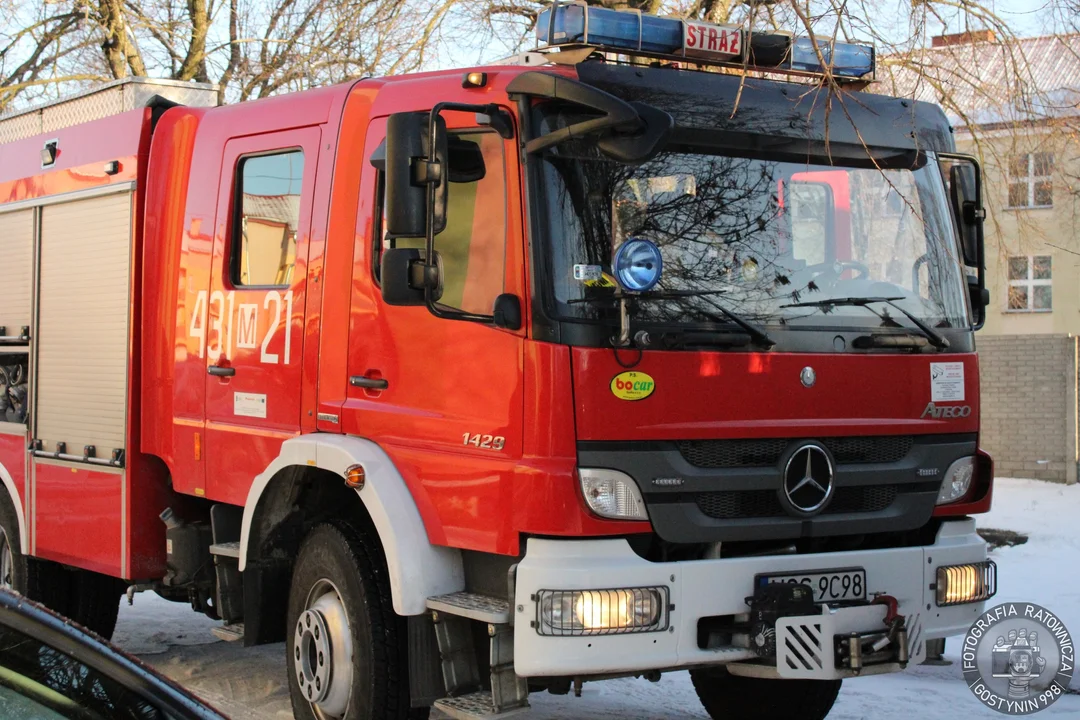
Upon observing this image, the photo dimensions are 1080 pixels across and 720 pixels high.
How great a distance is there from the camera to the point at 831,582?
4945mm

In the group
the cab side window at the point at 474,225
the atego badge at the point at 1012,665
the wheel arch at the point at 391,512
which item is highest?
the cab side window at the point at 474,225

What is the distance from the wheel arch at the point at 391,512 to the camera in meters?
4.89

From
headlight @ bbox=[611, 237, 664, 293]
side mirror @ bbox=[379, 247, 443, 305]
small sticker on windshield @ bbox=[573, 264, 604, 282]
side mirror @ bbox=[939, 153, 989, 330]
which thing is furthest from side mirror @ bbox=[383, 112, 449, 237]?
side mirror @ bbox=[939, 153, 989, 330]

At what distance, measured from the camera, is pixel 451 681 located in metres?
4.93

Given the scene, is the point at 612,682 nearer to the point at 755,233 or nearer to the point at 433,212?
the point at 755,233

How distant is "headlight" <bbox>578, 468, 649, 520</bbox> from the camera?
457 cm

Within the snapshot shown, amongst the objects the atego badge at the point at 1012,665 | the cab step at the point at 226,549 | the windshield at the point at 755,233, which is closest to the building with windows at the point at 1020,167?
the windshield at the point at 755,233

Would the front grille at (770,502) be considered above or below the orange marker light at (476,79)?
below

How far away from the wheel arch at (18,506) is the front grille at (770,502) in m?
4.51

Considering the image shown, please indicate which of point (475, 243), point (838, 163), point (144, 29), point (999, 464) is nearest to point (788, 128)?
point (838, 163)

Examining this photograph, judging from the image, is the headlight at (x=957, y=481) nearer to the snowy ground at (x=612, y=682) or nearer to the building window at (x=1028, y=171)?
the snowy ground at (x=612, y=682)

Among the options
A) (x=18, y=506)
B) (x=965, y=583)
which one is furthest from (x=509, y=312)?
(x=18, y=506)

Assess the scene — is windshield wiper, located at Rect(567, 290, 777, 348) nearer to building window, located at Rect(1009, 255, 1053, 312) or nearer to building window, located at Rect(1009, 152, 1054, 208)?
building window, located at Rect(1009, 152, 1054, 208)

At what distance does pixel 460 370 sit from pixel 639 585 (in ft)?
3.35
